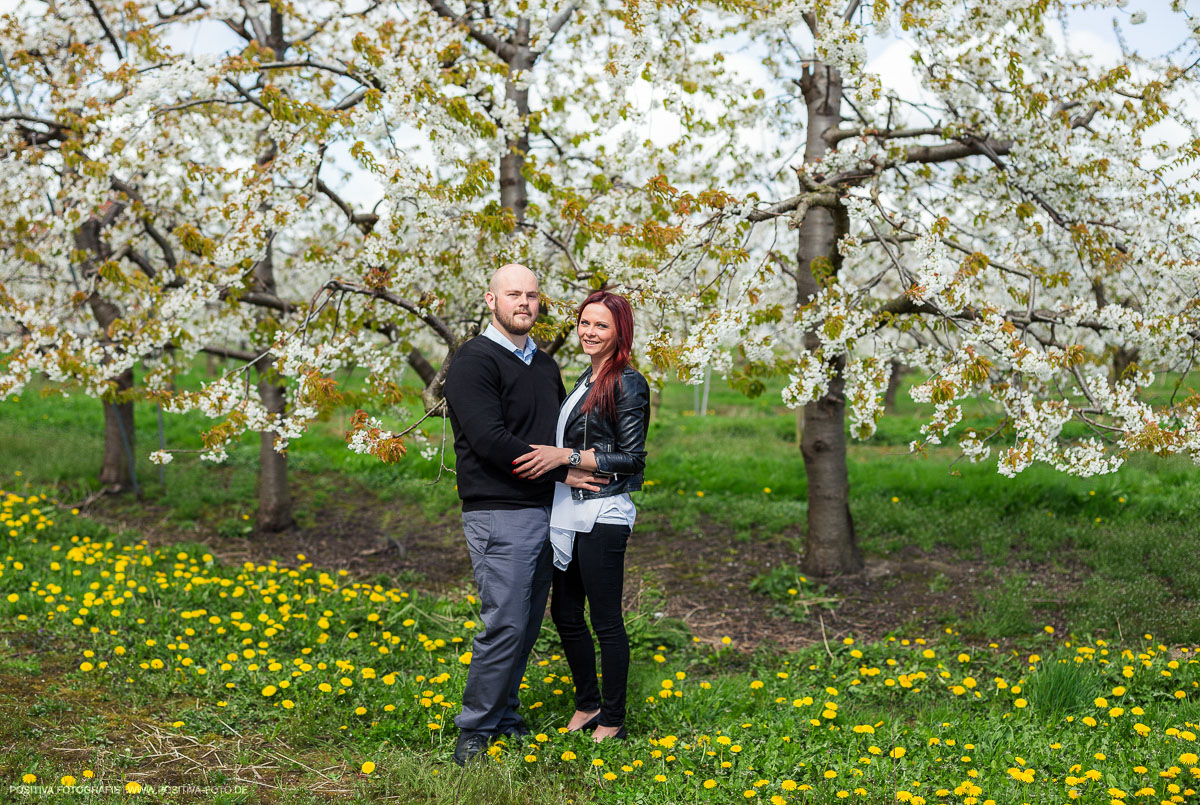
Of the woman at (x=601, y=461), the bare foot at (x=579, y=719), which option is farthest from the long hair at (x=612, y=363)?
the bare foot at (x=579, y=719)

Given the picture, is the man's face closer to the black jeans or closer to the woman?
the woman

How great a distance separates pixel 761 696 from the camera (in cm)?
443

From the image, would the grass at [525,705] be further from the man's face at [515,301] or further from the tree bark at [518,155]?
the tree bark at [518,155]

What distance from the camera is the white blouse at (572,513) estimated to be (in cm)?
359

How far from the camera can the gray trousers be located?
3582 mm

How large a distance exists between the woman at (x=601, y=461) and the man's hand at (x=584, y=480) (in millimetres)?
25

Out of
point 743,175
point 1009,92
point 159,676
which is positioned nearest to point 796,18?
point 1009,92

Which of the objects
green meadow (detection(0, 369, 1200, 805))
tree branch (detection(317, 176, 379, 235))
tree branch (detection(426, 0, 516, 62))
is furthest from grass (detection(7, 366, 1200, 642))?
tree branch (detection(426, 0, 516, 62))

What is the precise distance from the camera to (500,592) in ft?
11.8

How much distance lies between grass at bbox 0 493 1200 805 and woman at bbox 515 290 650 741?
661 millimetres

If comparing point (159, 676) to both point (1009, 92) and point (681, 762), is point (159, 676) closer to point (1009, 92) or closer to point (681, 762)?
point (681, 762)

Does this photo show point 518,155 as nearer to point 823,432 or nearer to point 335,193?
point 335,193

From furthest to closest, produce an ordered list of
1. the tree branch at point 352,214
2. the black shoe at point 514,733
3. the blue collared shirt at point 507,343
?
the tree branch at point 352,214 → the black shoe at point 514,733 → the blue collared shirt at point 507,343

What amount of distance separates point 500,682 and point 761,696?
146cm
